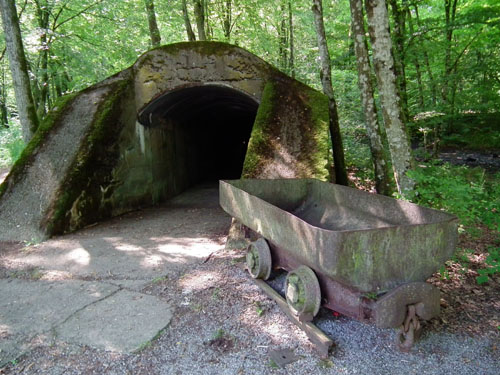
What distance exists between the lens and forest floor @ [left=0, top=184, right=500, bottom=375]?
2.90m

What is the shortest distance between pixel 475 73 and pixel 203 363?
9.44 metres

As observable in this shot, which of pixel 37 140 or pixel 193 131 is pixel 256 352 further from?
pixel 193 131

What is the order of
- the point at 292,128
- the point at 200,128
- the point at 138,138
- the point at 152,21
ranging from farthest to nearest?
the point at 200,128 < the point at 152,21 < the point at 138,138 < the point at 292,128

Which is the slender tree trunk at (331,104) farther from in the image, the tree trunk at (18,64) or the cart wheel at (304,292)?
the tree trunk at (18,64)

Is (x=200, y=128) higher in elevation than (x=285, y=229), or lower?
higher

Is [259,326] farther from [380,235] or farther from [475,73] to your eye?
[475,73]

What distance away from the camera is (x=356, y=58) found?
6812 millimetres

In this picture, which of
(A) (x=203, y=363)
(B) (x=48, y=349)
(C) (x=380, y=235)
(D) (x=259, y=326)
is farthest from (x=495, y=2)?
(B) (x=48, y=349)

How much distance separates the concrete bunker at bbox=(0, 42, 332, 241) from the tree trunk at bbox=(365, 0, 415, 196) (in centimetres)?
114

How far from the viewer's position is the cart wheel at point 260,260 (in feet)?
13.4

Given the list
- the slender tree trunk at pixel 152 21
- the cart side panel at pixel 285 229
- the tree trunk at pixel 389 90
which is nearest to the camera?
the cart side panel at pixel 285 229

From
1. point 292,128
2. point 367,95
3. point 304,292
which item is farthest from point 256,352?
point 367,95

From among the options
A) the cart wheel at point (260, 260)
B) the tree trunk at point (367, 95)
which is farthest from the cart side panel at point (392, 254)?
the tree trunk at point (367, 95)

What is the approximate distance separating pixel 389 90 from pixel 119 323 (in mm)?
4695
